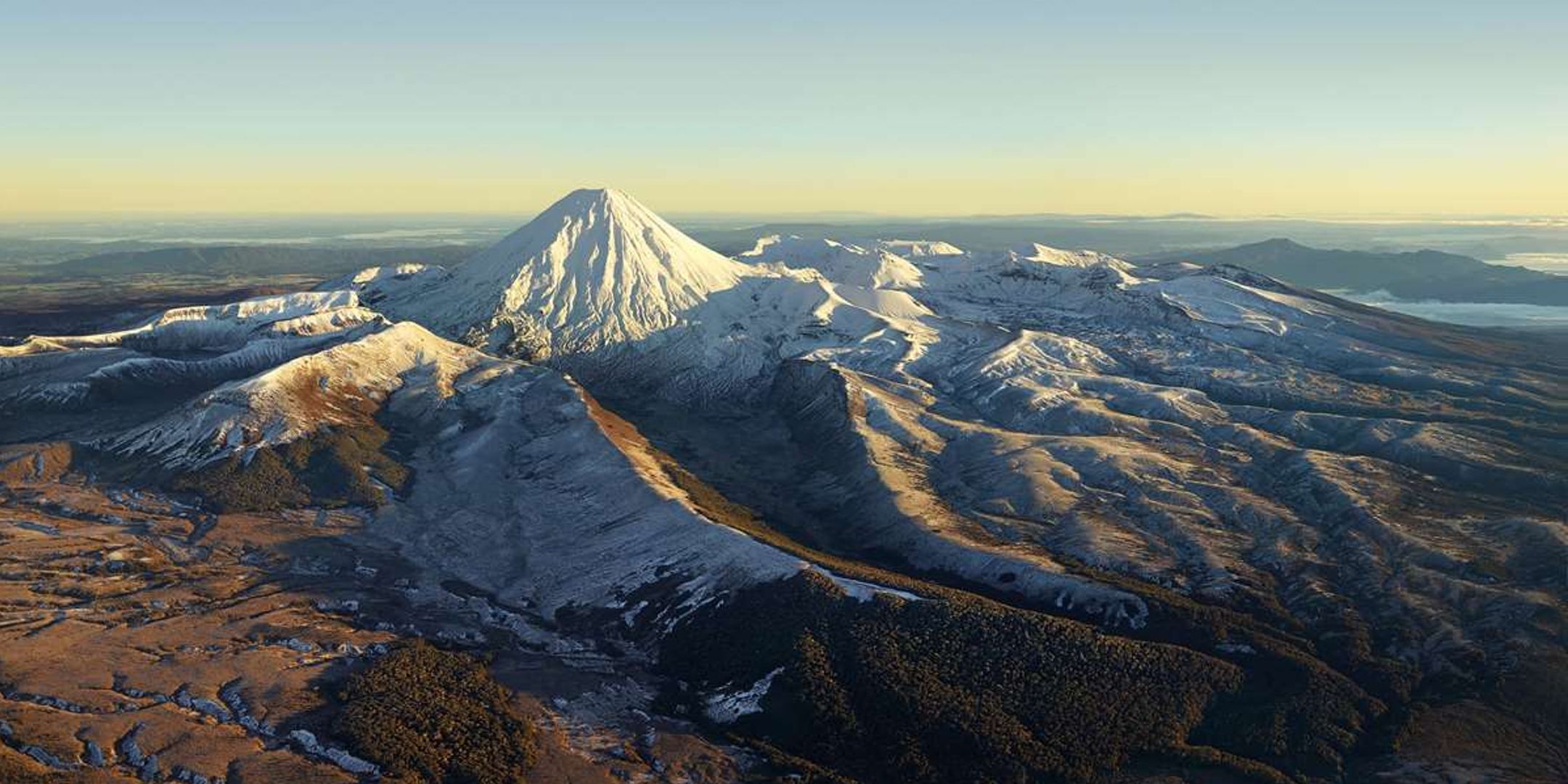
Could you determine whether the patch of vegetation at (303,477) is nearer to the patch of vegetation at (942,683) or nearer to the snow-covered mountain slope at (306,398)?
the snow-covered mountain slope at (306,398)

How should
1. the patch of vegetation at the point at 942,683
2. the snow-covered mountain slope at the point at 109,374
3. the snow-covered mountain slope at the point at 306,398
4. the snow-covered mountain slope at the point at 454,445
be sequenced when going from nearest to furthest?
the patch of vegetation at the point at 942,683 → the snow-covered mountain slope at the point at 454,445 → the snow-covered mountain slope at the point at 306,398 → the snow-covered mountain slope at the point at 109,374

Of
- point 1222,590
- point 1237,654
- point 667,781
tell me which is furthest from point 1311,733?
point 667,781

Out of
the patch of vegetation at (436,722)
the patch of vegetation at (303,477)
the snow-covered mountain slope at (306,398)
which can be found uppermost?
the snow-covered mountain slope at (306,398)

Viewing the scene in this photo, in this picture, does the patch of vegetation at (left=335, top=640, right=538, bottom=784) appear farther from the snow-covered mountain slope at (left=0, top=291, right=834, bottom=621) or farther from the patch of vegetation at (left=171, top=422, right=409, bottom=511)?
the patch of vegetation at (left=171, top=422, right=409, bottom=511)

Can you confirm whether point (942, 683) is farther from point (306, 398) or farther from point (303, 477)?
point (306, 398)

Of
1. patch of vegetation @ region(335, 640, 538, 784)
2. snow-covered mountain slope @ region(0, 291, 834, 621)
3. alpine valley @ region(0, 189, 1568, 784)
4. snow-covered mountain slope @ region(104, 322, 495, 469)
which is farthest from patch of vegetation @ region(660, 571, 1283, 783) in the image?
snow-covered mountain slope @ region(104, 322, 495, 469)

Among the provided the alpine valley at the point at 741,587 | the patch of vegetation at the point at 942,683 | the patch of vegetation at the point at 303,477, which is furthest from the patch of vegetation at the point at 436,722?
the patch of vegetation at the point at 303,477

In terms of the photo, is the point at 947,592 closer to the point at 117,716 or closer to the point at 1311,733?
the point at 1311,733
